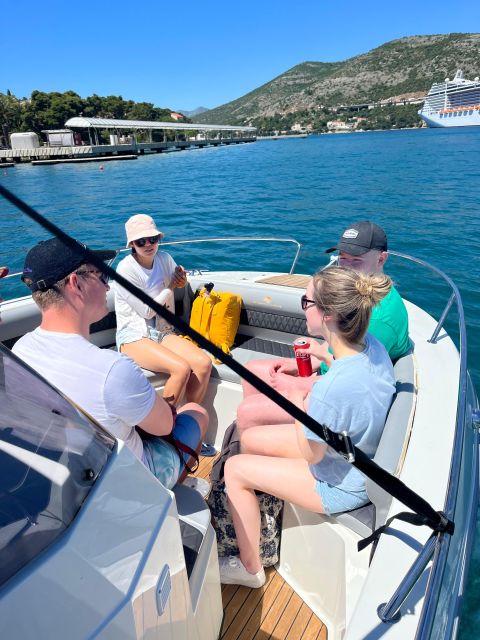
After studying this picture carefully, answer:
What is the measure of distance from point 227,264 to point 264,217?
5029 mm

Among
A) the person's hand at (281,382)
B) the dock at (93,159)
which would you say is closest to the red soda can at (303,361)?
the person's hand at (281,382)

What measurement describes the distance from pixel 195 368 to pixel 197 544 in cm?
157

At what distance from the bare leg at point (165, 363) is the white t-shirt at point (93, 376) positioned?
1.22 metres

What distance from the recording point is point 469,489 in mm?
2033

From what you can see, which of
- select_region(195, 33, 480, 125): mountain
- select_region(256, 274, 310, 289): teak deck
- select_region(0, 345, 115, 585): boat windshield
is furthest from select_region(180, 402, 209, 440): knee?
select_region(195, 33, 480, 125): mountain

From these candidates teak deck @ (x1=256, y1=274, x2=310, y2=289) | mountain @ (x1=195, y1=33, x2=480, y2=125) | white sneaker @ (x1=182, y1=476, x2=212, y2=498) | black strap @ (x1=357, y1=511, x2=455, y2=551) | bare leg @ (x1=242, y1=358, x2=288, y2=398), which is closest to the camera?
black strap @ (x1=357, y1=511, x2=455, y2=551)

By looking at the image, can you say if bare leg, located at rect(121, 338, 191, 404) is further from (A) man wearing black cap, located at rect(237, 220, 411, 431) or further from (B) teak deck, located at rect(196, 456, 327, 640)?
(B) teak deck, located at rect(196, 456, 327, 640)

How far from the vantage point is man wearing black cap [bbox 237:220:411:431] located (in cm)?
206

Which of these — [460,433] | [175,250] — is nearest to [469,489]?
[460,433]

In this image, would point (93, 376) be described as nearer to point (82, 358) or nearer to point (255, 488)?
point (82, 358)

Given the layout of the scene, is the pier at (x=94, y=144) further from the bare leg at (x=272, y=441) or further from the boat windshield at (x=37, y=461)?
the boat windshield at (x=37, y=461)

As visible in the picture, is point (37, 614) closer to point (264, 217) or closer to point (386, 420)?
point (386, 420)

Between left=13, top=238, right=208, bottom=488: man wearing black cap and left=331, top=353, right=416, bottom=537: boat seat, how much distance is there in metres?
0.68

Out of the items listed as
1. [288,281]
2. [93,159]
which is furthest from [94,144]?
[288,281]
